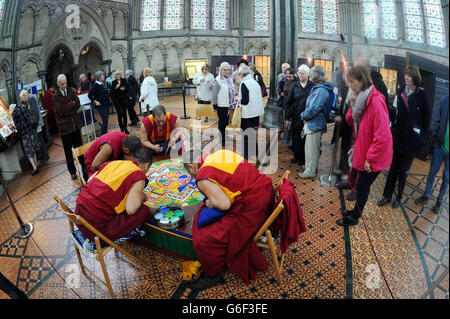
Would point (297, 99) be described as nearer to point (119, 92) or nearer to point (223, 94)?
point (223, 94)

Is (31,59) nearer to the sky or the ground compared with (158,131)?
Result: nearer to the sky

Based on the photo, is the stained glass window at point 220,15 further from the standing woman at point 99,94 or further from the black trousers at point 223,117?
the black trousers at point 223,117

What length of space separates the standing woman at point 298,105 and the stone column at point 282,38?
2.24 meters

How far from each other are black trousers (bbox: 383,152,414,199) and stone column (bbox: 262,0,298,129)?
5.19 meters

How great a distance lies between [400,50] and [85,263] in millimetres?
3323

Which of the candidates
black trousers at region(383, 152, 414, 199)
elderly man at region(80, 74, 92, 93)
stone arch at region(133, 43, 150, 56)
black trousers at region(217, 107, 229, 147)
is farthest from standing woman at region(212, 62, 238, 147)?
stone arch at region(133, 43, 150, 56)

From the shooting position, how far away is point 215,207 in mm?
2545

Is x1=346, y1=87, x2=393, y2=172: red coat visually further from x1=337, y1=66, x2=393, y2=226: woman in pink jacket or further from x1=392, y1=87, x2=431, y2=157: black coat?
x1=392, y1=87, x2=431, y2=157: black coat

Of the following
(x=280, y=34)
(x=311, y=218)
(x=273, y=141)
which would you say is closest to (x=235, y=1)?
(x=280, y=34)

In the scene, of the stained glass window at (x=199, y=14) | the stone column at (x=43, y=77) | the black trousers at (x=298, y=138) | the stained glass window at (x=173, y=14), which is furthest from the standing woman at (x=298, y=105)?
the stained glass window at (x=199, y=14)

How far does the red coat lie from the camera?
2.64 metres

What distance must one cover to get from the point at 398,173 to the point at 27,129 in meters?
5.36

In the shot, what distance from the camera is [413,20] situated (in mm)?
1797

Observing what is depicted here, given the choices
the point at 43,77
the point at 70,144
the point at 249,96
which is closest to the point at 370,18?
the point at 249,96
